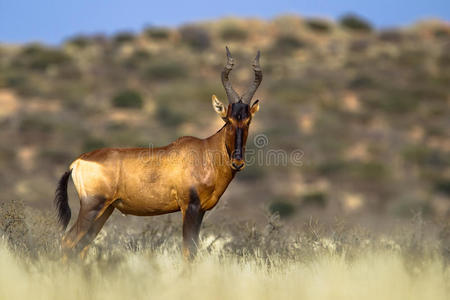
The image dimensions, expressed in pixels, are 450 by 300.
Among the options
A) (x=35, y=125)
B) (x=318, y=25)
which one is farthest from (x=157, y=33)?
(x=35, y=125)

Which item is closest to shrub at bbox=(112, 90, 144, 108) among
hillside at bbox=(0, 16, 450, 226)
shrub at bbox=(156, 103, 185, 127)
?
hillside at bbox=(0, 16, 450, 226)

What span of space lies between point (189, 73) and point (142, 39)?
12.0 meters

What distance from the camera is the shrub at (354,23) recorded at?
194 feet

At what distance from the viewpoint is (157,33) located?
5497cm

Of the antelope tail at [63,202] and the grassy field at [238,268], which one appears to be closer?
the grassy field at [238,268]

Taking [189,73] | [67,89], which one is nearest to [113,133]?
[67,89]

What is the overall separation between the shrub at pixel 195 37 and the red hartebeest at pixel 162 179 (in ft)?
146

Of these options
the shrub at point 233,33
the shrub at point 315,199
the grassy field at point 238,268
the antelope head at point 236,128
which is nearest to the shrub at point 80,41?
the shrub at point 233,33

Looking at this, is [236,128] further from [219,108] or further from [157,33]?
[157,33]

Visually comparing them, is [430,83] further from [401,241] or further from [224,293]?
[224,293]

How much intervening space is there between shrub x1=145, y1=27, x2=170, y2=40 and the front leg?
158ft

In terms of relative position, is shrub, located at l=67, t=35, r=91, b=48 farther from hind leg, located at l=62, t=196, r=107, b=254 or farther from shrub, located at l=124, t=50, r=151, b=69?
hind leg, located at l=62, t=196, r=107, b=254

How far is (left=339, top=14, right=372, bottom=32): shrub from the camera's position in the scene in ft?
194

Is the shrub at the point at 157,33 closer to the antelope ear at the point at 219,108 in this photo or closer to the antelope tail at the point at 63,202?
the antelope ear at the point at 219,108
